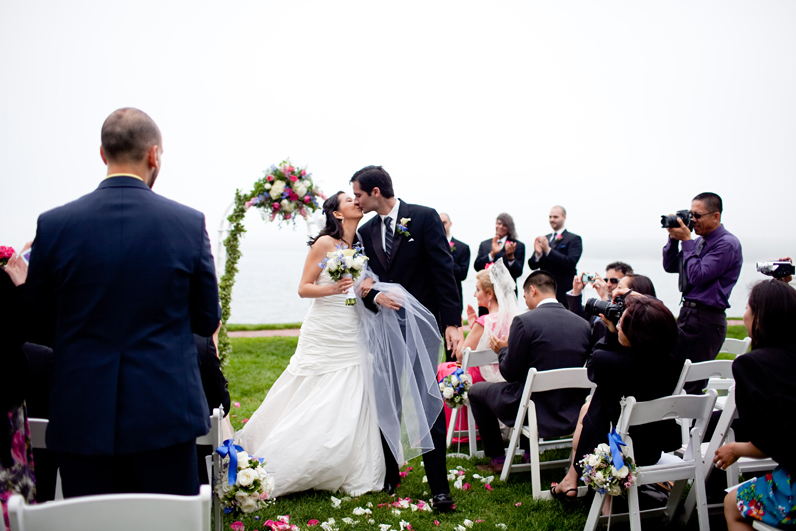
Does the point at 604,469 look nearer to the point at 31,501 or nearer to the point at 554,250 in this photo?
the point at 31,501

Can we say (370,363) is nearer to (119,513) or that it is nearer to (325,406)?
(325,406)

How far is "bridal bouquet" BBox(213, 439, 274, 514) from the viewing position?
102 inches

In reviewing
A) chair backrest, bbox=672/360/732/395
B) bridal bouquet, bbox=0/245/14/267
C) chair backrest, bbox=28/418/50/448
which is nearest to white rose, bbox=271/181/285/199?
bridal bouquet, bbox=0/245/14/267

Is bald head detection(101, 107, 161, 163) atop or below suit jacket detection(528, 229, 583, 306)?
atop

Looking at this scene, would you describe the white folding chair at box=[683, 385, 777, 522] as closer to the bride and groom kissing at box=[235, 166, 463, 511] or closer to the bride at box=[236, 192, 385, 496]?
the bride and groom kissing at box=[235, 166, 463, 511]

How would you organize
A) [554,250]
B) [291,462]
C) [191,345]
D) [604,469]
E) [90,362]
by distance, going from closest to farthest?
[90,362] → [191,345] → [604,469] → [291,462] → [554,250]

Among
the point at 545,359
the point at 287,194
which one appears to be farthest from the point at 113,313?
the point at 287,194

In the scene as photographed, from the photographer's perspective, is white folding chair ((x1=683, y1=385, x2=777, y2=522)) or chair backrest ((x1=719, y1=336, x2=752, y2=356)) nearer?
white folding chair ((x1=683, y1=385, x2=777, y2=522))

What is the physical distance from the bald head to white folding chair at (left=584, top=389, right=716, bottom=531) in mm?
2469

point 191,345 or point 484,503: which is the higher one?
point 191,345

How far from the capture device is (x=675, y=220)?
502 centimetres

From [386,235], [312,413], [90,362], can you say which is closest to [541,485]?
[312,413]

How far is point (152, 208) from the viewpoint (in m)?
1.92

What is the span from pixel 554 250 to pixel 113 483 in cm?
670
